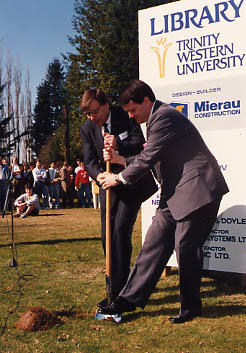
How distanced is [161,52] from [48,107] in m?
62.0

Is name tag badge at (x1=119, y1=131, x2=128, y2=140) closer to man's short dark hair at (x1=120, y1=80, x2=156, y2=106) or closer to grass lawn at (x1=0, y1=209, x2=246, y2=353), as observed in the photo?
man's short dark hair at (x1=120, y1=80, x2=156, y2=106)

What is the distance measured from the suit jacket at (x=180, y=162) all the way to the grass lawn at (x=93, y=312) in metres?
1.04

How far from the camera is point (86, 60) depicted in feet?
110

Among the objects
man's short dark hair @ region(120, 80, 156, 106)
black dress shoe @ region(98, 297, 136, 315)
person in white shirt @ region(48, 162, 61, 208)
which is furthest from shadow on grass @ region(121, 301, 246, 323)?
person in white shirt @ region(48, 162, 61, 208)

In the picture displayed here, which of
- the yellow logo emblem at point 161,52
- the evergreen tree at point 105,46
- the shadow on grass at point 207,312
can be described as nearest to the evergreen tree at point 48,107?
the evergreen tree at point 105,46

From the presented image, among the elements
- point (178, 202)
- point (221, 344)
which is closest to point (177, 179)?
point (178, 202)

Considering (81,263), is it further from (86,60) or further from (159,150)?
(86,60)

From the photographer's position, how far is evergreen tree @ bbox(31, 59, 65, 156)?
204 feet

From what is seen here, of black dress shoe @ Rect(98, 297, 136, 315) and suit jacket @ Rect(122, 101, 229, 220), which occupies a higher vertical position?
suit jacket @ Rect(122, 101, 229, 220)

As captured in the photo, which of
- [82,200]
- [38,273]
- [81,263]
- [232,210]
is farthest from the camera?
[82,200]

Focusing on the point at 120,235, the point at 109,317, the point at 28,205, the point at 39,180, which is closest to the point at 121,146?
the point at 120,235

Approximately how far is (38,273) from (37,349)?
2.94m

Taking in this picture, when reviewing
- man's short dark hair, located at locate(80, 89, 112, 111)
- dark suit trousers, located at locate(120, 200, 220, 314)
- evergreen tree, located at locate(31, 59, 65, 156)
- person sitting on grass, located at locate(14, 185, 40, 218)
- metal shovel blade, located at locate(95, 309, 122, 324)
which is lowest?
person sitting on grass, located at locate(14, 185, 40, 218)

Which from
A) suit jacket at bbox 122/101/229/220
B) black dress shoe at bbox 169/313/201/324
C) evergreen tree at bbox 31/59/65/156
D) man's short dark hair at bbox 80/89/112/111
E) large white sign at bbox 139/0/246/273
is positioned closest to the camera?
suit jacket at bbox 122/101/229/220
